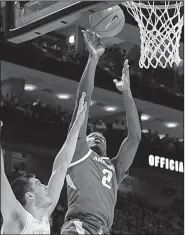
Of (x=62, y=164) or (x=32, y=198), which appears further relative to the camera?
(x=62, y=164)

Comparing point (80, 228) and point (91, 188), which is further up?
point (91, 188)

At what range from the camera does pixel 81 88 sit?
4023mm

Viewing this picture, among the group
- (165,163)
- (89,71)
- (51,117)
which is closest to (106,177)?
(89,71)

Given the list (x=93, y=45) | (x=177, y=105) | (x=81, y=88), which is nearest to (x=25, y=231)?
(x=81, y=88)

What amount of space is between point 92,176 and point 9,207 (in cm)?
112

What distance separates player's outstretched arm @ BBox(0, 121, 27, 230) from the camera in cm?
287

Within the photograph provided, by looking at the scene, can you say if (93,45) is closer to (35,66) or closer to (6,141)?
(6,141)

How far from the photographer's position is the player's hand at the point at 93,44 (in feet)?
13.5

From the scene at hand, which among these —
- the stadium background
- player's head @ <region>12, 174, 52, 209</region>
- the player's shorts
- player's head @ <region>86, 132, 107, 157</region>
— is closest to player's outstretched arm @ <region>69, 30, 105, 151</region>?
player's head @ <region>86, 132, 107, 157</region>

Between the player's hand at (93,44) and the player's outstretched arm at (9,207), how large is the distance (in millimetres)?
1448

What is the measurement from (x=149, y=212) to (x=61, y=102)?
4.04 metres

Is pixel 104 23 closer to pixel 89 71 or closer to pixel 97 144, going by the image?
pixel 89 71

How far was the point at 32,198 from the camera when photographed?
3.26 metres

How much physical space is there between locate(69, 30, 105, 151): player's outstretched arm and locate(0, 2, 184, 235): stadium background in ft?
21.5
